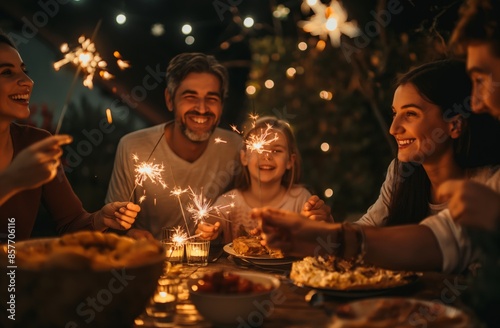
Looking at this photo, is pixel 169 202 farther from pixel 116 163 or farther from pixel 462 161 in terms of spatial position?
pixel 462 161

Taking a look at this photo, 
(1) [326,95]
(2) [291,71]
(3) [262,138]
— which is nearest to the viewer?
(3) [262,138]

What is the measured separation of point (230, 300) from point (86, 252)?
16.0 inches

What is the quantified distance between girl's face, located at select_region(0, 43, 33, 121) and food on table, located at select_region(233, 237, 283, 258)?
1.11m

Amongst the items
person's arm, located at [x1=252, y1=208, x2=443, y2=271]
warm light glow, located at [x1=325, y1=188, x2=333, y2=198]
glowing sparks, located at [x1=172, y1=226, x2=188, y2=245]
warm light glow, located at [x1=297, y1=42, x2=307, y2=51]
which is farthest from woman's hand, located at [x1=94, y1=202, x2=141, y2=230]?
warm light glow, located at [x1=297, y1=42, x2=307, y2=51]

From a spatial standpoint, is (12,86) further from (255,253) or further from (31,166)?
(255,253)

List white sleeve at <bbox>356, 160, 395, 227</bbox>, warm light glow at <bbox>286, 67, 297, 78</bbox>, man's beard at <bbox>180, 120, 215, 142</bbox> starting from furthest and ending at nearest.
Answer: warm light glow at <bbox>286, 67, 297, 78</bbox> → man's beard at <bbox>180, 120, 215, 142</bbox> → white sleeve at <bbox>356, 160, 395, 227</bbox>

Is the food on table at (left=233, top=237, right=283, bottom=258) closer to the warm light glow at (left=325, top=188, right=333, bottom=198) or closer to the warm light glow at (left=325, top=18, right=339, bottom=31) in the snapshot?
the warm light glow at (left=325, top=18, right=339, bottom=31)

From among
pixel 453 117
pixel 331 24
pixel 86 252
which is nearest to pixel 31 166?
pixel 86 252

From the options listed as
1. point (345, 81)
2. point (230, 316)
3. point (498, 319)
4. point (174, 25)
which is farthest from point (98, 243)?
point (345, 81)

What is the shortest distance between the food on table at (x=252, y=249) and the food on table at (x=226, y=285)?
659 mm

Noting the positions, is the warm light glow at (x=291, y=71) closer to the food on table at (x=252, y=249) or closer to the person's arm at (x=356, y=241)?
the food on table at (x=252, y=249)

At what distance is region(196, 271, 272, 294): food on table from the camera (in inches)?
62.4

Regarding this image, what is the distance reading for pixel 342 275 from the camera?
182 cm

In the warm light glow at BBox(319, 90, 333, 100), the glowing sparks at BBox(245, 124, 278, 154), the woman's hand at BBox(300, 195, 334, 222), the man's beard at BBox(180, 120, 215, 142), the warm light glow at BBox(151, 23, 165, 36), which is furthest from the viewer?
the warm light glow at BBox(319, 90, 333, 100)
